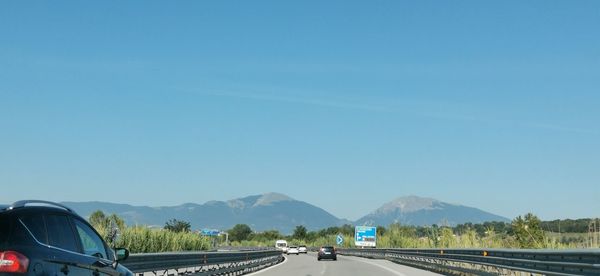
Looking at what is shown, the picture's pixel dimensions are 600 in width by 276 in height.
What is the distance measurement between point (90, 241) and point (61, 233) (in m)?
1.12

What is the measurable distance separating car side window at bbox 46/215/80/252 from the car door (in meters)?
0.23

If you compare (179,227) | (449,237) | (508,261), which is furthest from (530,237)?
(179,227)

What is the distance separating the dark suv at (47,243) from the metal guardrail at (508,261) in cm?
986

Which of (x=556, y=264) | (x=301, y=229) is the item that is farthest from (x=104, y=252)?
(x=301, y=229)

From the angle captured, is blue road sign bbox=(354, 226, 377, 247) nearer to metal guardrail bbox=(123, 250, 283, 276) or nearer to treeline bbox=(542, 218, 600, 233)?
metal guardrail bbox=(123, 250, 283, 276)

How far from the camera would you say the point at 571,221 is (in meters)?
27.9

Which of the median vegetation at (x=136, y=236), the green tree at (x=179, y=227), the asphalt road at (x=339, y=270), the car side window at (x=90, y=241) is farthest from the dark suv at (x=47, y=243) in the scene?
the green tree at (x=179, y=227)

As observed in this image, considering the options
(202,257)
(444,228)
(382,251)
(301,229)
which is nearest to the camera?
(202,257)

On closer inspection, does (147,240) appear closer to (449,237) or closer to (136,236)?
(136,236)

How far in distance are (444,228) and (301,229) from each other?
132813 millimetres

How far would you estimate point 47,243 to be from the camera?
7754 millimetres

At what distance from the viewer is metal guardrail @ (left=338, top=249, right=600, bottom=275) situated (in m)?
15.7

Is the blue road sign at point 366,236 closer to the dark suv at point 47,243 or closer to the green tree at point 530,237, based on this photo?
the green tree at point 530,237

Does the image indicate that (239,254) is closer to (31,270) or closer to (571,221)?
(571,221)
